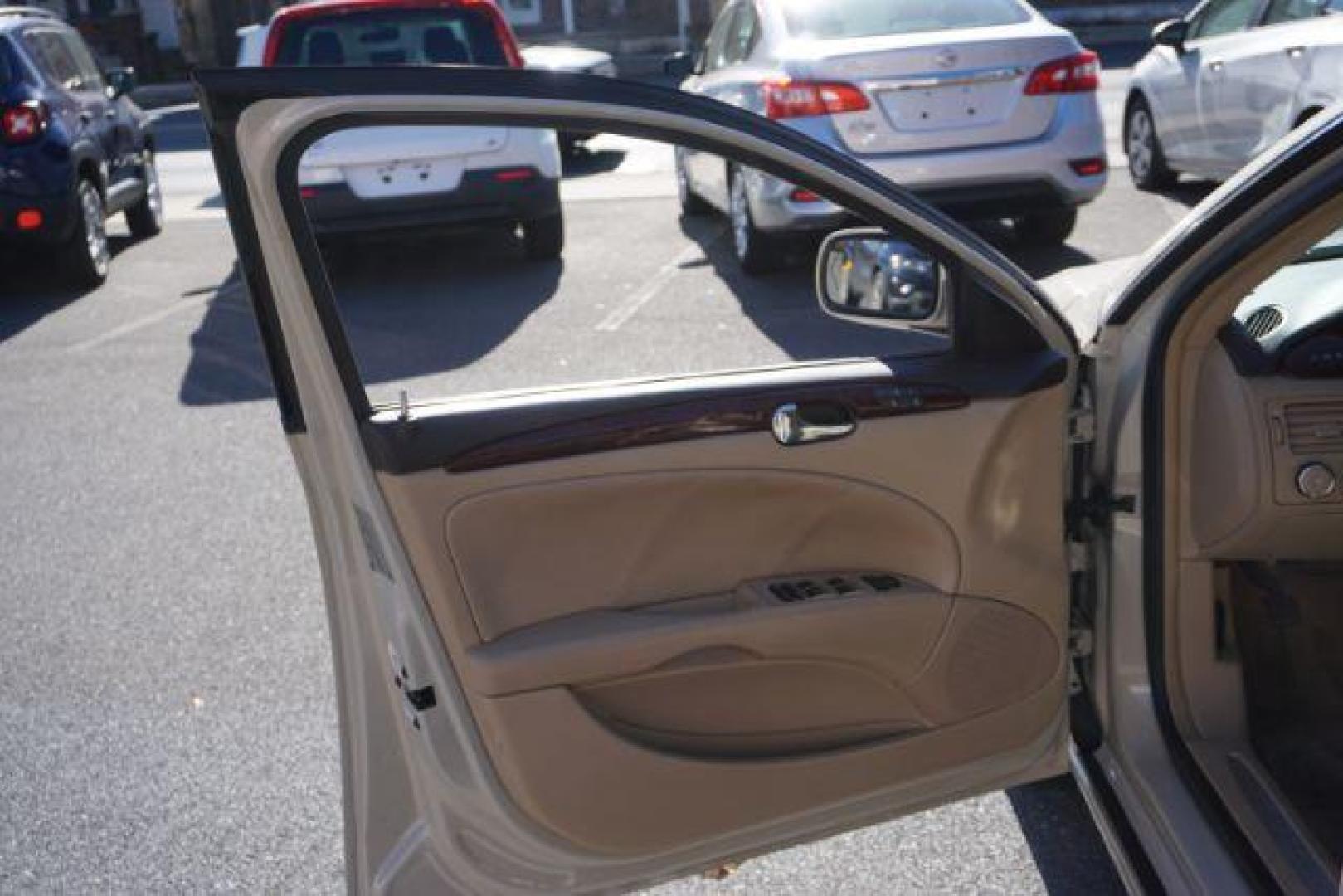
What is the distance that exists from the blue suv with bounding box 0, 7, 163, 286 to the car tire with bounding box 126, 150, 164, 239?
25 centimetres

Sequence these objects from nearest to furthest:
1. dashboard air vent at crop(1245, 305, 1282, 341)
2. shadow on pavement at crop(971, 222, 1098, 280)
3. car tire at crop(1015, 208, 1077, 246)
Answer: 1. dashboard air vent at crop(1245, 305, 1282, 341)
2. shadow on pavement at crop(971, 222, 1098, 280)
3. car tire at crop(1015, 208, 1077, 246)

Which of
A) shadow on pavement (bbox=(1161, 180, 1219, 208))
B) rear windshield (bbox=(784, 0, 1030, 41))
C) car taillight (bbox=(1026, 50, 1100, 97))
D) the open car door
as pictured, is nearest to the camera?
the open car door

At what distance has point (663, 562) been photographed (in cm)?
244

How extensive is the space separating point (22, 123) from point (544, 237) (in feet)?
10.5

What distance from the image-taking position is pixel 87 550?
204 inches

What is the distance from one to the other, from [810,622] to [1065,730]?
1.84ft

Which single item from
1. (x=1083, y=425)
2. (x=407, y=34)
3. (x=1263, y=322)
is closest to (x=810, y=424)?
(x=1083, y=425)

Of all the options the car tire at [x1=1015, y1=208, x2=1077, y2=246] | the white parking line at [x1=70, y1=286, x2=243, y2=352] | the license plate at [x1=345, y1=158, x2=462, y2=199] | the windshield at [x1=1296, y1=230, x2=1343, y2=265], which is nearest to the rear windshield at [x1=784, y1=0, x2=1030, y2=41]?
the car tire at [x1=1015, y1=208, x2=1077, y2=246]

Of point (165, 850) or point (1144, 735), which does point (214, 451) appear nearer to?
point (165, 850)

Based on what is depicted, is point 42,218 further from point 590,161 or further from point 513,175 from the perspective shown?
point 590,161

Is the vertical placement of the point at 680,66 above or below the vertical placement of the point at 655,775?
below

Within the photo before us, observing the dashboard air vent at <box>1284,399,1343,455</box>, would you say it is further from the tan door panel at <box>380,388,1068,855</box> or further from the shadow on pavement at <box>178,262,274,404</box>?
the shadow on pavement at <box>178,262,274,404</box>

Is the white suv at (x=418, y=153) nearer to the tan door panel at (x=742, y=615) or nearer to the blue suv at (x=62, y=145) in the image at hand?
the blue suv at (x=62, y=145)

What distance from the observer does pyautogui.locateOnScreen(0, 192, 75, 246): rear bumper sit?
8.92 m
